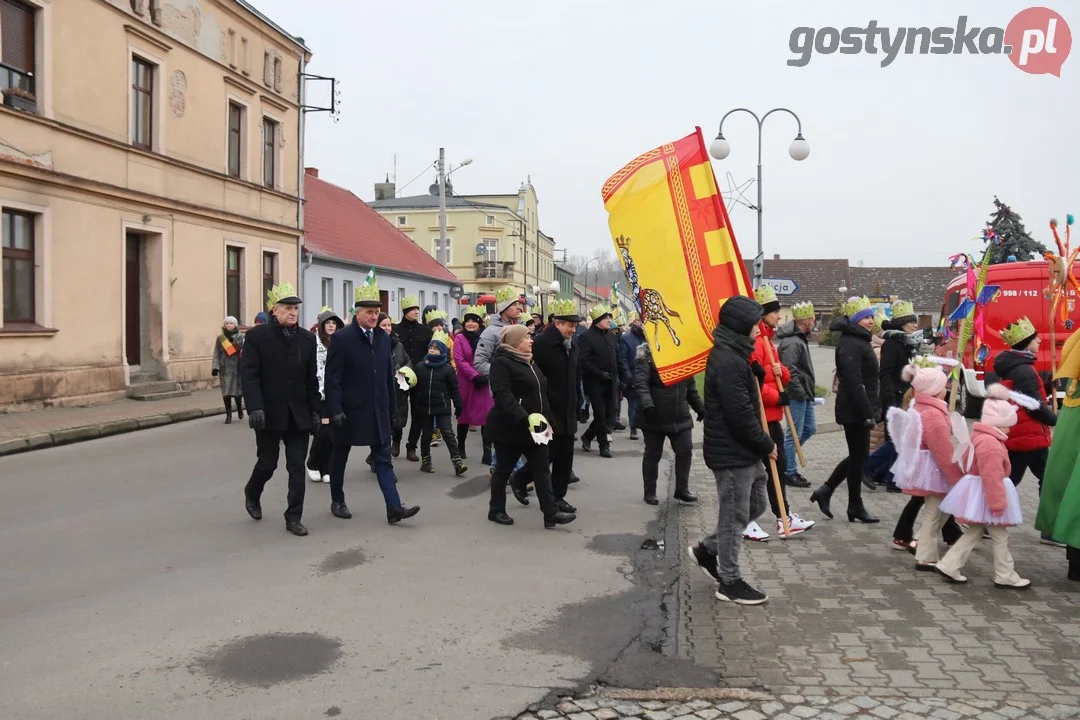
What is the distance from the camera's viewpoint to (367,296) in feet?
26.5

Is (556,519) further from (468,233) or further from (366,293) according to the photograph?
(468,233)

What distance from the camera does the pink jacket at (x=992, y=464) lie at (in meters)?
5.59

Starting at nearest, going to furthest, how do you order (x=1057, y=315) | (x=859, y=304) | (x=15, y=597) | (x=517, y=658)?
(x=517, y=658)
(x=15, y=597)
(x=859, y=304)
(x=1057, y=315)

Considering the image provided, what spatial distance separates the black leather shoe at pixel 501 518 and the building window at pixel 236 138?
1712 centimetres

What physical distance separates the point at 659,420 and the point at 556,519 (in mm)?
1527

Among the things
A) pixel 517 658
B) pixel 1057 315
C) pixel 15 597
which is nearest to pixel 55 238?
pixel 15 597

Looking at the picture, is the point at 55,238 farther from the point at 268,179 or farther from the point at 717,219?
the point at 717,219

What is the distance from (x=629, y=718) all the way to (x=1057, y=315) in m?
13.8

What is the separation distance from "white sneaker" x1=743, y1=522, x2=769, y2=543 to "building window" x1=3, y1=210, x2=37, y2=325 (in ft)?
42.5

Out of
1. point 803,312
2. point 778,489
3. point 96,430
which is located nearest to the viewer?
point 778,489

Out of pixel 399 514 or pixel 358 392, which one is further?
pixel 358 392

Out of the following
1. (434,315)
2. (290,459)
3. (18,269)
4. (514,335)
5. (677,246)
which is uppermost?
(18,269)

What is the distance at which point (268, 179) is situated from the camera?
2434 cm

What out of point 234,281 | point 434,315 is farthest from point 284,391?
point 234,281
